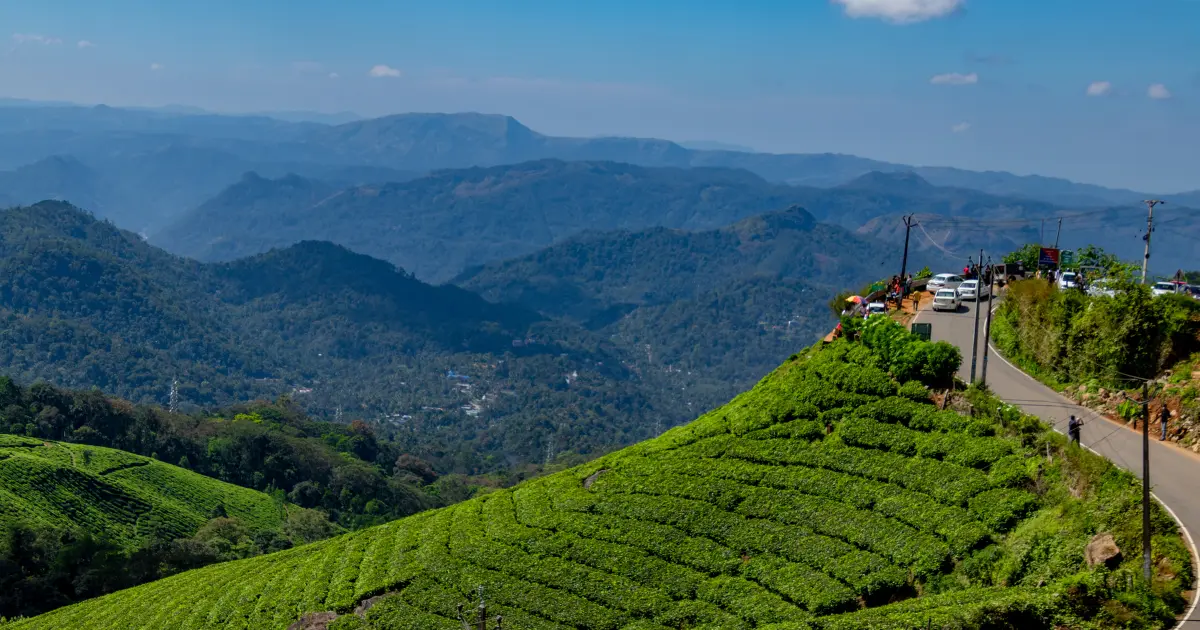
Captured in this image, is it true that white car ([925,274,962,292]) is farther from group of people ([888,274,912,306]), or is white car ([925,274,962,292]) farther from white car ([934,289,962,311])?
white car ([934,289,962,311])

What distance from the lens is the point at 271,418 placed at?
128 metres

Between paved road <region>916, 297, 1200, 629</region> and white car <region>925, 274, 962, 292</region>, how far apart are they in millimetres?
11653

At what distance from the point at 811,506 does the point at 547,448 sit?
155 meters

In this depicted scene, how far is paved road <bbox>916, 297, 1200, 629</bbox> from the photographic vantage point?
23.5 metres

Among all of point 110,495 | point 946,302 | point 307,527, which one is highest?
point 946,302

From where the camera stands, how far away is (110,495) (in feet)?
231

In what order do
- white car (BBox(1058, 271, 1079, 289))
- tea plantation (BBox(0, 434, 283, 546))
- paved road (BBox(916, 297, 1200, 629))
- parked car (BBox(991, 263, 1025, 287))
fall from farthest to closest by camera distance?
tea plantation (BBox(0, 434, 283, 546))
parked car (BBox(991, 263, 1025, 287))
white car (BBox(1058, 271, 1079, 289))
paved road (BBox(916, 297, 1200, 629))

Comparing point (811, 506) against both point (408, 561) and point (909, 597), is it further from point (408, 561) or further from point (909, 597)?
point (408, 561)

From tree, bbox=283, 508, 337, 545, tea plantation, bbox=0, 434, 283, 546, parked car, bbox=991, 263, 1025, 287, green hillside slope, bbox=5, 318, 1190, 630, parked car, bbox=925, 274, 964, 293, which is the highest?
parked car, bbox=991, 263, 1025, 287

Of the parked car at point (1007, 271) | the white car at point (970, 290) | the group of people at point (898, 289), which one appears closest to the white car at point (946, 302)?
the white car at point (970, 290)

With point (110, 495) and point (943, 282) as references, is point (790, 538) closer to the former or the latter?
point (943, 282)

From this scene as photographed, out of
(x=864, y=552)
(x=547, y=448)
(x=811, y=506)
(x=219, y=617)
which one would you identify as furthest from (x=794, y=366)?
(x=547, y=448)

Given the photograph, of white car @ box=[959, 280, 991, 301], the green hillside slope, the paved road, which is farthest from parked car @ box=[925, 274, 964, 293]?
the green hillside slope

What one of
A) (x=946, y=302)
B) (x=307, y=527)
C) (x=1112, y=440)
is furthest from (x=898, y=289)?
(x=307, y=527)
